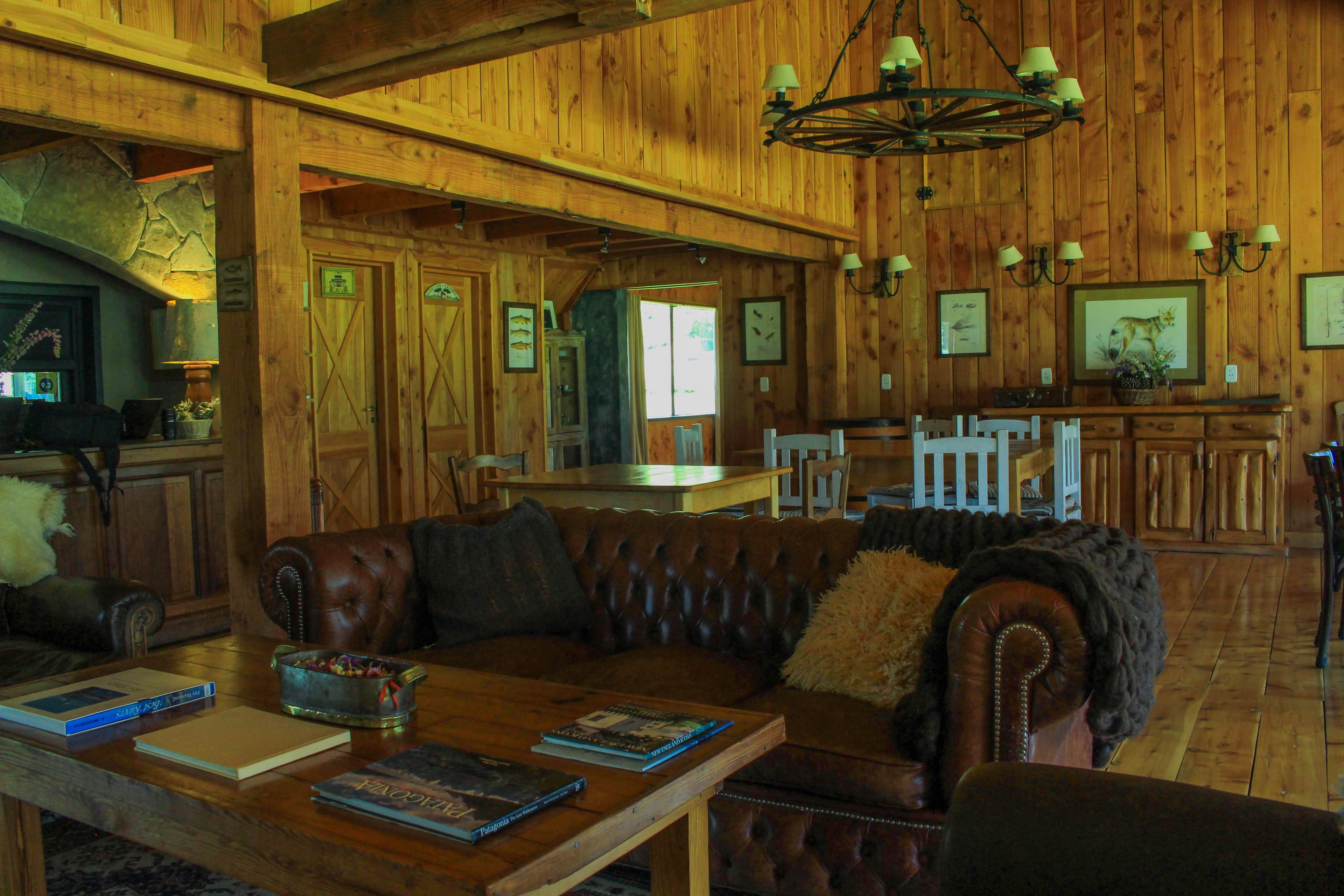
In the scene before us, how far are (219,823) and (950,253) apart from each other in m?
7.52

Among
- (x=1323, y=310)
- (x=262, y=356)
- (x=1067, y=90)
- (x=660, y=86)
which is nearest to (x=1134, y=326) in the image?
(x=1323, y=310)

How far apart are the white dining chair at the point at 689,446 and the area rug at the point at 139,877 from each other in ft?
13.1

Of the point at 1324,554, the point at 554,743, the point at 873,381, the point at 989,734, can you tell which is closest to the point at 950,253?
the point at 873,381

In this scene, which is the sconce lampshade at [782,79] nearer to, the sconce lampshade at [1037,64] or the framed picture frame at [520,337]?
the sconce lampshade at [1037,64]

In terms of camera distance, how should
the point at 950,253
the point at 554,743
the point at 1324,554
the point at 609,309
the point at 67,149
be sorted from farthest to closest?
the point at 609,309 < the point at 950,253 < the point at 67,149 < the point at 1324,554 < the point at 554,743

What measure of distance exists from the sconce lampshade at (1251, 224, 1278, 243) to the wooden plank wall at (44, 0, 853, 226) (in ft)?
9.39

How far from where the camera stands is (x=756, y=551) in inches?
119

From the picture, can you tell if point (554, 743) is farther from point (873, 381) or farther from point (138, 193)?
point (873, 381)

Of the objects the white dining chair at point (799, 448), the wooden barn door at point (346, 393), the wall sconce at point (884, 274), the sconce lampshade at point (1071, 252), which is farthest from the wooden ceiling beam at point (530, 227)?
the sconce lampshade at point (1071, 252)

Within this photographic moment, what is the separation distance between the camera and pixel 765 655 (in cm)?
293

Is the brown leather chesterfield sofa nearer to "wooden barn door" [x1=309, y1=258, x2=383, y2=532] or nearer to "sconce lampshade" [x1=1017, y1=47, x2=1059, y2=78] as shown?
"sconce lampshade" [x1=1017, y1=47, x2=1059, y2=78]

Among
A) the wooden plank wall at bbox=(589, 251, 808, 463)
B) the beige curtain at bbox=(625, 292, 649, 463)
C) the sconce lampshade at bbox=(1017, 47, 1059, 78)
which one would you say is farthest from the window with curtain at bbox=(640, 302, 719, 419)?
the sconce lampshade at bbox=(1017, 47, 1059, 78)

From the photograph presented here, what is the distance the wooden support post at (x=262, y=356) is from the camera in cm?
351

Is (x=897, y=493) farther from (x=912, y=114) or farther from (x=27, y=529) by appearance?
(x=27, y=529)
